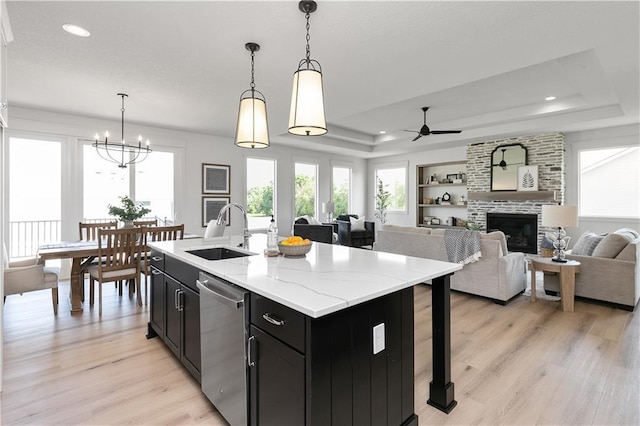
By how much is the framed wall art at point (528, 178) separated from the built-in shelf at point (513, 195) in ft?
0.42

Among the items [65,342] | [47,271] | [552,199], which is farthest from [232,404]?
[552,199]

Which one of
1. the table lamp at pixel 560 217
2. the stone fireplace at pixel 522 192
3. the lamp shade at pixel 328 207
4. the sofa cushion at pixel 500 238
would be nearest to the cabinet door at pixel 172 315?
the sofa cushion at pixel 500 238

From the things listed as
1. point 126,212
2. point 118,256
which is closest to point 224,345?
point 118,256

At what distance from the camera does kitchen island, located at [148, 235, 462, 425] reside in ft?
4.22

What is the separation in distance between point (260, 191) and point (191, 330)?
5421 millimetres

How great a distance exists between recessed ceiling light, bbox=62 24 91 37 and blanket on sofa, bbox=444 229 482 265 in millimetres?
4188

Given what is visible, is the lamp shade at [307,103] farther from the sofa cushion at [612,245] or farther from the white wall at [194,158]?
the white wall at [194,158]

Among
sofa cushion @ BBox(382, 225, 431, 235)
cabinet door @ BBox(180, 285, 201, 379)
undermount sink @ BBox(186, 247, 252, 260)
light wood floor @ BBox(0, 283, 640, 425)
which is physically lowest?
light wood floor @ BBox(0, 283, 640, 425)

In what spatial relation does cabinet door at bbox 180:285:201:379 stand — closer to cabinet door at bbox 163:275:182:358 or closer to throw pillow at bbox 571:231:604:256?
cabinet door at bbox 163:275:182:358

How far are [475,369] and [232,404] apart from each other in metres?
1.72

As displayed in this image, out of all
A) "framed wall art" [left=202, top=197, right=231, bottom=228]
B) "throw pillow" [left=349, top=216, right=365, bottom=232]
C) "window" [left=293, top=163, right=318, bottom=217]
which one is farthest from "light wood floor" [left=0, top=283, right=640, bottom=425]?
"window" [left=293, top=163, right=318, bottom=217]

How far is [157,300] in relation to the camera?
2.75m

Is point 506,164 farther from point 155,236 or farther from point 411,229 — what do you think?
point 155,236

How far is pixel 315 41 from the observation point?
2.68 meters
